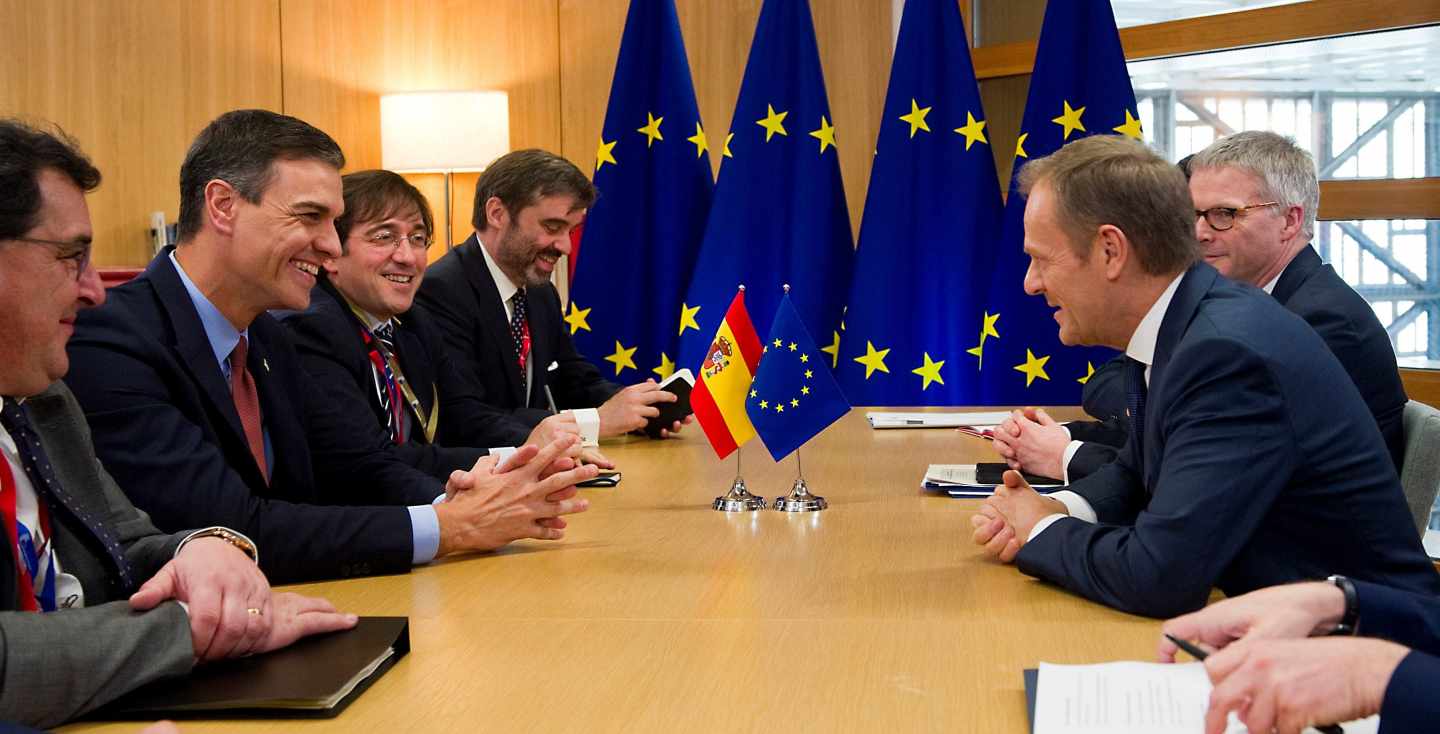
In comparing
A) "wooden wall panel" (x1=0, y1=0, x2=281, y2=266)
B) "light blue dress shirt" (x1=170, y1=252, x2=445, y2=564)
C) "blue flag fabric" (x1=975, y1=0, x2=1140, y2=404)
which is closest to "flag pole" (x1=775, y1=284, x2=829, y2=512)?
"light blue dress shirt" (x1=170, y1=252, x2=445, y2=564)

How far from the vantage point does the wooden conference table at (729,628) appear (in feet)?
4.93

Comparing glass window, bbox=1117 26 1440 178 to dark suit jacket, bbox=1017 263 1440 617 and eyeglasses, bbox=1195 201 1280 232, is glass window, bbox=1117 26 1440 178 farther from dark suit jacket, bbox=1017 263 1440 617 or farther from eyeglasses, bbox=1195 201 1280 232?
dark suit jacket, bbox=1017 263 1440 617

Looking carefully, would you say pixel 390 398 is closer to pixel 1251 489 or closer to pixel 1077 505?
pixel 1077 505

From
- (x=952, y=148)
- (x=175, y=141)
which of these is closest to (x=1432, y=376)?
(x=952, y=148)

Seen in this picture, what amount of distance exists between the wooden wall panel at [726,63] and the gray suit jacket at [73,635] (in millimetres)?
4311

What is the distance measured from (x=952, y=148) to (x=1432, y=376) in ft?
6.32

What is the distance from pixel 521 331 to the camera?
4.42 metres

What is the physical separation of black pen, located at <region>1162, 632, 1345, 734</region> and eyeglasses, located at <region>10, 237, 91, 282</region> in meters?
1.42

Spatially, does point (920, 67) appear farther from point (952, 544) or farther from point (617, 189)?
point (952, 544)

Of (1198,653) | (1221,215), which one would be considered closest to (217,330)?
(1198,653)

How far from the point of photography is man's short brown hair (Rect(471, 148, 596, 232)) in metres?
4.43

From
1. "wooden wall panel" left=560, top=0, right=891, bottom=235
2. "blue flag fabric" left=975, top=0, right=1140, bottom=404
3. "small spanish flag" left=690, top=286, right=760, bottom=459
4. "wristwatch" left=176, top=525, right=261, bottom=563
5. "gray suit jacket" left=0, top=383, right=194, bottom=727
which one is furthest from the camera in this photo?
"wooden wall panel" left=560, top=0, right=891, bottom=235

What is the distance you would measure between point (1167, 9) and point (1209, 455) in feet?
13.4

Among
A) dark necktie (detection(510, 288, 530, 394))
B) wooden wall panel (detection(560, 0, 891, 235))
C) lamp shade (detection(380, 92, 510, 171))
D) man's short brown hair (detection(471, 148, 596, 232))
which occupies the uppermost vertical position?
wooden wall panel (detection(560, 0, 891, 235))
